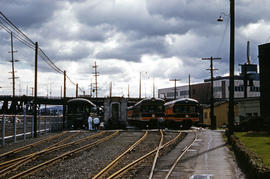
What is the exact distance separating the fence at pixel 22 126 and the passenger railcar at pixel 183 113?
1151 centimetres

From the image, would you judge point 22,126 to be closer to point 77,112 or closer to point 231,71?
point 77,112

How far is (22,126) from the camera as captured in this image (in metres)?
25.5

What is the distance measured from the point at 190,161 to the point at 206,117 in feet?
161

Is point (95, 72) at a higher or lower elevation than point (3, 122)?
A: higher

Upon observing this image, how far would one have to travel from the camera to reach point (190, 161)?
48.1 ft

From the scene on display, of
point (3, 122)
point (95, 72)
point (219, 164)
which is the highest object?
point (95, 72)

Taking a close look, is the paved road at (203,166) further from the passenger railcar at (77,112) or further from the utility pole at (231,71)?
the passenger railcar at (77,112)

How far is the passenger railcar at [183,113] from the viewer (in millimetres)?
38250

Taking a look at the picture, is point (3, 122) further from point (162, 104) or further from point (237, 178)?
point (162, 104)

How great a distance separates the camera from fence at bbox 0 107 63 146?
21.1 m

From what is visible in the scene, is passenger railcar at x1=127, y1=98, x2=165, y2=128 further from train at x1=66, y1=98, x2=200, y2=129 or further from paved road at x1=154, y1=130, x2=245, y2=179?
paved road at x1=154, y1=130, x2=245, y2=179

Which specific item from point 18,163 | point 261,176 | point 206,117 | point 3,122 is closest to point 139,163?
point 18,163

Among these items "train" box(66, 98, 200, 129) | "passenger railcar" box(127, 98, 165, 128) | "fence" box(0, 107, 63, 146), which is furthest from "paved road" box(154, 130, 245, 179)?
"passenger railcar" box(127, 98, 165, 128)

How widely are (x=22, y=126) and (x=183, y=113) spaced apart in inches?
696
